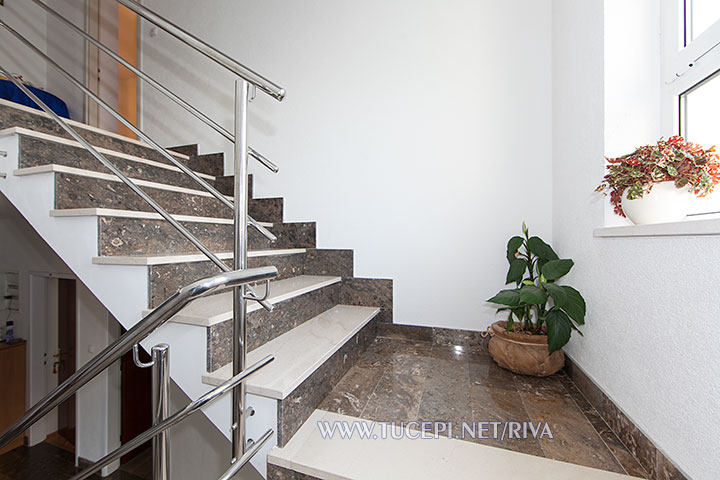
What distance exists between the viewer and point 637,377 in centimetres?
95

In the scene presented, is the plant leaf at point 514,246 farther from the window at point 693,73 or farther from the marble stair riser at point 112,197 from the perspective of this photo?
the marble stair riser at point 112,197

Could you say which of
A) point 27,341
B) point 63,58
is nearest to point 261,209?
point 63,58

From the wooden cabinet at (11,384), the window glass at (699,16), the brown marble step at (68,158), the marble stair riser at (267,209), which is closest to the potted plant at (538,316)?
the window glass at (699,16)

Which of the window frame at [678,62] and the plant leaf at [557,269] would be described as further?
the plant leaf at [557,269]

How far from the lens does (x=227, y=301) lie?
1318 mm

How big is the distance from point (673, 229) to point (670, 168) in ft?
0.70

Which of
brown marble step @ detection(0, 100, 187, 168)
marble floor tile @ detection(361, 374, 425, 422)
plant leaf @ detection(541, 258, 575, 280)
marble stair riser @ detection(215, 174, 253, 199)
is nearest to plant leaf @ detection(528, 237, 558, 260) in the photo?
plant leaf @ detection(541, 258, 575, 280)

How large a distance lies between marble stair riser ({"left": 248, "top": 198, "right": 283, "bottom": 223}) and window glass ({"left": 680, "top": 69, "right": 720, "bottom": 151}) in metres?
2.14

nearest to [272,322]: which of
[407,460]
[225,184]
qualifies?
[407,460]

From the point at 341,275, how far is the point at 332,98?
125cm

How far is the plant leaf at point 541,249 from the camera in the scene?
4.89 feet

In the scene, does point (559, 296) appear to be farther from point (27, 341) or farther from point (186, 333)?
point (27, 341)

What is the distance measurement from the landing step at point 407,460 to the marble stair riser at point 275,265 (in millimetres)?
703

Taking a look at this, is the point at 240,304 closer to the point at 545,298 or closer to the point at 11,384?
the point at 545,298
